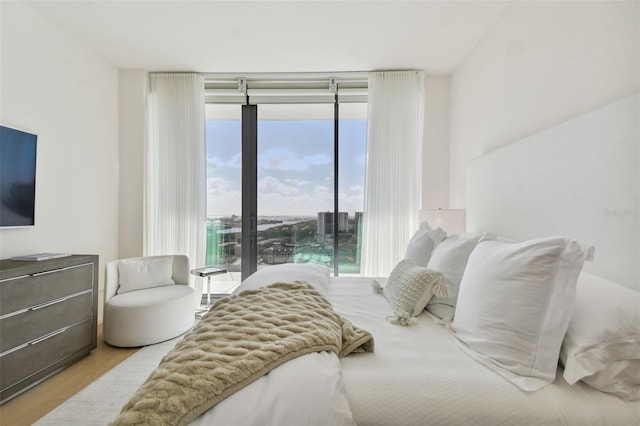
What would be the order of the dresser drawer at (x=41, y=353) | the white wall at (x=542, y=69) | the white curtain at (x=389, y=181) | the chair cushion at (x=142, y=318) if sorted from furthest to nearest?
the white curtain at (x=389, y=181)
the chair cushion at (x=142, y=318)
the dresser drawer at (x=41, y=353)
the white wall at (x=542, y=69)

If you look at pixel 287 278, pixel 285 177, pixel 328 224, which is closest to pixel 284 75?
pixel 285 177

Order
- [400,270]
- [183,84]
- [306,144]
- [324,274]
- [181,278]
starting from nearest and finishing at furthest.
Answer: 1. [400,270]
2. [324,274]
3. [181,278]
4. [183,84]
5. [306,144]

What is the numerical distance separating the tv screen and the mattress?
2.64 metres

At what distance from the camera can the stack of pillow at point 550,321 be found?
88 cm

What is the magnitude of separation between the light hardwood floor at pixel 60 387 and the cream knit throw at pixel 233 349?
4.41ft

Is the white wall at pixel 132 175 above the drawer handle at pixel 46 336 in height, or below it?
above

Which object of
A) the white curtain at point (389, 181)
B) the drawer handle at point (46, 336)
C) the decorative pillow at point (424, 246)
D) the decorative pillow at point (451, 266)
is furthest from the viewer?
the white curtain at point (389, 181)

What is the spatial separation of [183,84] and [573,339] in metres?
3.87

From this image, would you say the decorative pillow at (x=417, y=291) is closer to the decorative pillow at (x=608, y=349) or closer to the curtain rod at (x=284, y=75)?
the decorative pillow at (x=608, y=349)

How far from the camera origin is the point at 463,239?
5.55 ft

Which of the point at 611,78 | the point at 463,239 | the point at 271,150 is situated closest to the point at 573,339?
the point at 463,239

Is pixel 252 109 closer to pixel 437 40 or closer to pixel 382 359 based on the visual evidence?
pixel 437 40

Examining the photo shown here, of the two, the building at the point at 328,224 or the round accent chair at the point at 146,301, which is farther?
the building at the point at 328,224

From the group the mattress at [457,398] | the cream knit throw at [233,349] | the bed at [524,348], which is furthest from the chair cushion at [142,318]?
the mattress at [457,398]
